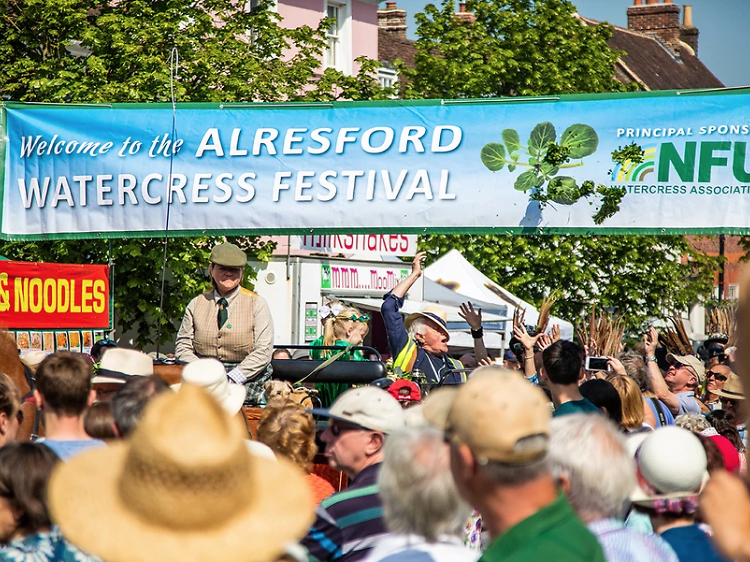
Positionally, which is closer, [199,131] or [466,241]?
[199,131]

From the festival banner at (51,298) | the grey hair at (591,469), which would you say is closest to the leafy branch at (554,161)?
the festival banner at (51,298)

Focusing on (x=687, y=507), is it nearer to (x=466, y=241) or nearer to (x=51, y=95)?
(x=51, y=95)

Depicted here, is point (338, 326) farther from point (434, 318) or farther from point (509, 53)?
point (509, 53)

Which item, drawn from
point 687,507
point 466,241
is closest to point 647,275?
point 466,241

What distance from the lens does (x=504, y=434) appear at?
8.09 ft

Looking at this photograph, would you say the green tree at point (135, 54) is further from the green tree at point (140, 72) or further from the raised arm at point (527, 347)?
the raised arm at point (527, 347)

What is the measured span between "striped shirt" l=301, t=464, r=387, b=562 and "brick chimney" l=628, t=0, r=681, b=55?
5141 centimetres

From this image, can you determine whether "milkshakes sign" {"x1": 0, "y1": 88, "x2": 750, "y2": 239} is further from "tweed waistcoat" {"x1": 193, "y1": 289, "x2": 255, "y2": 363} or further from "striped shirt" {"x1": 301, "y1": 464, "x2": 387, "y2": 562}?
"striped shirt" {"x1": 301, "y1": 464, "x2": 387, "y2": 562}

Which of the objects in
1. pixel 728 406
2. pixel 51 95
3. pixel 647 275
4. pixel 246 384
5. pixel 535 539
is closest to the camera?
pixel 535 539

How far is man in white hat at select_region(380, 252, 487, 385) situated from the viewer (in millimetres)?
8016

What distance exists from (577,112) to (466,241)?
51.4 ft

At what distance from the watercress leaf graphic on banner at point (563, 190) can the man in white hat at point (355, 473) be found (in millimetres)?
4979

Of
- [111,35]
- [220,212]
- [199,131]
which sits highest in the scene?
[111,35]

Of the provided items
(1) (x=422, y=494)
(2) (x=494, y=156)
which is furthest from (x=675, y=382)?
(1) (x=422, y=494)
